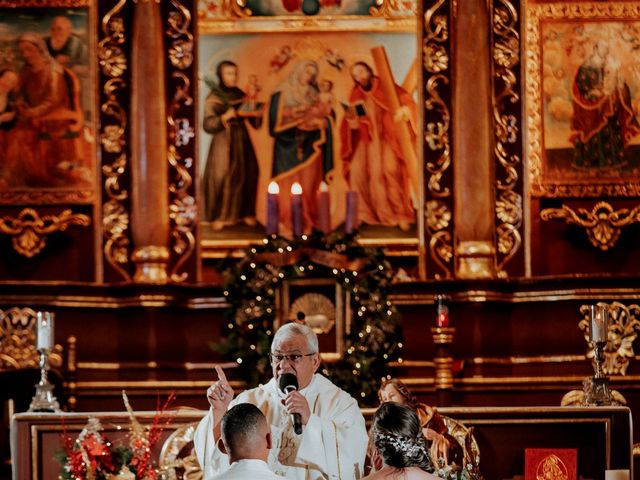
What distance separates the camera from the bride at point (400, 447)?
7.00 m

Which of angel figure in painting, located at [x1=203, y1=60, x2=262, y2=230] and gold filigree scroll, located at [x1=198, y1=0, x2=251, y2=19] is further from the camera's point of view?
gold filigree scroll, located at [x1=198, y1=0, x2=251, y2=19]

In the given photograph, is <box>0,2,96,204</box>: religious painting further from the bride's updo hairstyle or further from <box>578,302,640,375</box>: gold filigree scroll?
the bride's updo hairstyle

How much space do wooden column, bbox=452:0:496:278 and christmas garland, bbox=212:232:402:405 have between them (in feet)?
3.77

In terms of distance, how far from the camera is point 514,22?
47.4 ft

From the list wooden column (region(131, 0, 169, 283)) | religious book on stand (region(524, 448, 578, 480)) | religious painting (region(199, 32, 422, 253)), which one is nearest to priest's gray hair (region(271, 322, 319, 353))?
religious book on stand (region(524, 448, 578, 480))

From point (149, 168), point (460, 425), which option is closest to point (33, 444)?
point (460, 425)

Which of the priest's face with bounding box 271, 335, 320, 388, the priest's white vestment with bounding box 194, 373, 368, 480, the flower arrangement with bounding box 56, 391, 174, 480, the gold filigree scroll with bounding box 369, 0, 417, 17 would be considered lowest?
the flower arrangement with bounding box 56, 391, 174, 480

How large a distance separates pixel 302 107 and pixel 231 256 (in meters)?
1.77

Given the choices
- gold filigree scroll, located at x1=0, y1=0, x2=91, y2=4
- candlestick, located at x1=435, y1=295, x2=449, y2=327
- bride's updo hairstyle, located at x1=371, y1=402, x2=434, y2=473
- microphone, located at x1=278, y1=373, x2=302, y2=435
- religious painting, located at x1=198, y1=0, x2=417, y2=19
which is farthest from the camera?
religious painting, located at x1=198, y1=0, x2=417, y2=19

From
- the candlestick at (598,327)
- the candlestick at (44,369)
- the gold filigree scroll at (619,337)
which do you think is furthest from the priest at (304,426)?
the gold filigree scroll at (619,337)

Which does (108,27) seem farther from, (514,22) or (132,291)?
(514,22)

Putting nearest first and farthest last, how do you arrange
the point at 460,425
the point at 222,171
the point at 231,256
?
the point at 460,425 → the point at 231,256 → the point at 222,171

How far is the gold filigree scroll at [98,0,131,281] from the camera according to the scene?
14.3 m

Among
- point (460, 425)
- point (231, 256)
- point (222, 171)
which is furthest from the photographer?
point (222, 171)
